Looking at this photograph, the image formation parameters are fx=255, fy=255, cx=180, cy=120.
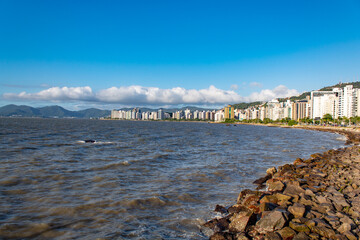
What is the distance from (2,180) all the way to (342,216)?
1788cm

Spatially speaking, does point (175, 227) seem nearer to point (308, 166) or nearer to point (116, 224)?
point (116, 224)

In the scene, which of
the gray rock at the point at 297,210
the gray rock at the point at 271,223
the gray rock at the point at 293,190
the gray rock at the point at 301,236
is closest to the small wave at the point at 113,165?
the gray rock at the point at 293,190

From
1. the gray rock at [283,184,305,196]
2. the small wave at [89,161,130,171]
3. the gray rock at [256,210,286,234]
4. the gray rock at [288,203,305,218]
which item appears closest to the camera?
the gray rock at [256,210,286,234]

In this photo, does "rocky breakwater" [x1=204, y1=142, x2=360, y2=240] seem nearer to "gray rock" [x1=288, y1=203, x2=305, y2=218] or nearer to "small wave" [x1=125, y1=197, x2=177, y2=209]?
"gray rock" [x1=288, y1=203, x2=305, y2=218]

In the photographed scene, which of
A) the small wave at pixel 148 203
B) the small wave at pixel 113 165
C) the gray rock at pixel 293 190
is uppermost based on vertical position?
the gray rock at pixel 293 190

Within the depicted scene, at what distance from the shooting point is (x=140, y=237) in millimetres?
8812

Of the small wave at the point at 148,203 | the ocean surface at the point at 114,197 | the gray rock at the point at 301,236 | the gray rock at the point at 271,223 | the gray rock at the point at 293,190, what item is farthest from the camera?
the gray rock at the point at 293,190

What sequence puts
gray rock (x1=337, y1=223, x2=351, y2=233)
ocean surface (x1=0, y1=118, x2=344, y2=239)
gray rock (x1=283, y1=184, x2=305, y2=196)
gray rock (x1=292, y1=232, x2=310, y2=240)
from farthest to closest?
gray rock (x1=283, y1=184, x2=305, y2=196)
ocean surface (x1=0, y1=118, x2=344, y2=239)
gray rock (x1=337, y1=223, x2=351, y2=233)
gray rock (x1=292, y1=232, x2=310, y2=240)

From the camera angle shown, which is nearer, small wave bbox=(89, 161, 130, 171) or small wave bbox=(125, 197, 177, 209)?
small wave bbox=(125, 197, 177, 209)

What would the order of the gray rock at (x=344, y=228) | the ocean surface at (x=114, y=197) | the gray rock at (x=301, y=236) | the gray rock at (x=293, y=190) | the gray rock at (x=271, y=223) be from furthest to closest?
the gray rock at (x=293, y=190), the ocean surface at (x=114, y=197), the gray rock at (x=271, y=223), the gray rock at (x=344, y=228), the gray rock at (x=301, y=236)

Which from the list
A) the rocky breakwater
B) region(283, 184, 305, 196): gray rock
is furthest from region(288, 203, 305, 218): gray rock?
region(283, 184, 305, 196): gray rock

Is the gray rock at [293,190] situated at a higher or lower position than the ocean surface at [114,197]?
higher

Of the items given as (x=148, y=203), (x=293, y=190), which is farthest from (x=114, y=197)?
(x=293, y=190)

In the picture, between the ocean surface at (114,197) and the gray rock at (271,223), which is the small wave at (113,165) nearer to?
the ocean surface at (114,197)
